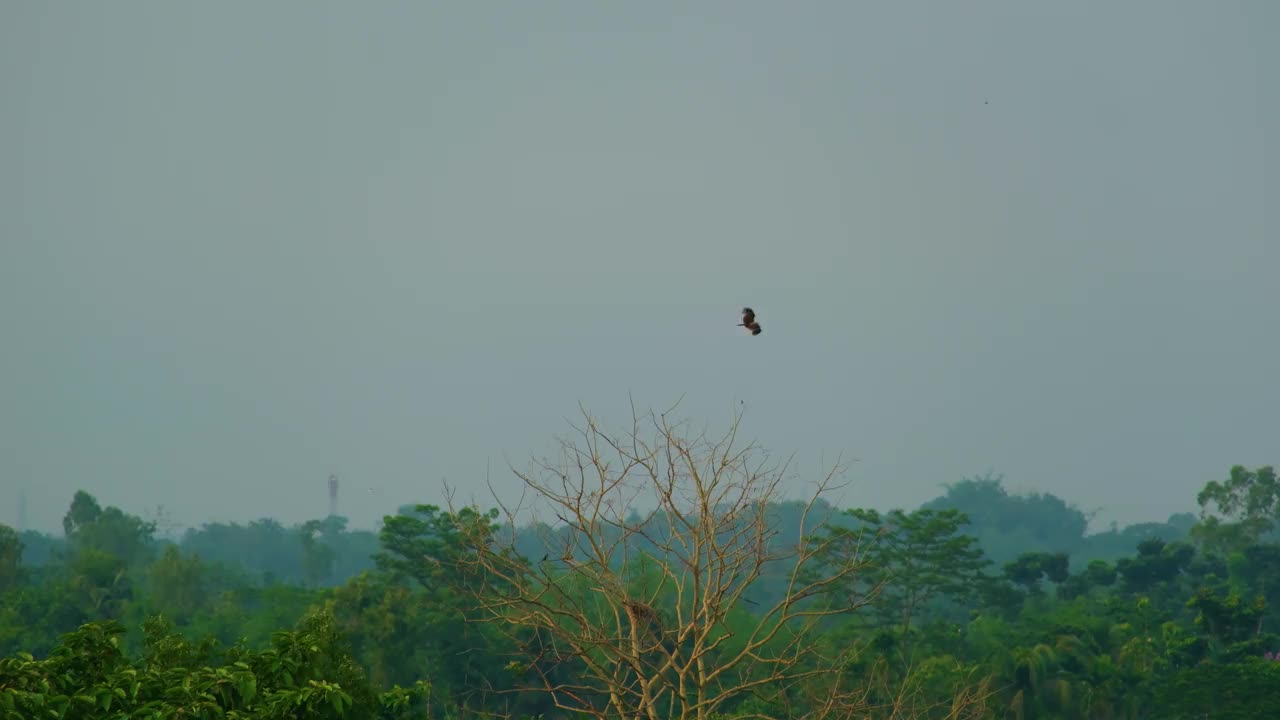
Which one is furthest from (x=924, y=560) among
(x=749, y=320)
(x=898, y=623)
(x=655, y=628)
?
(x=749, y=320)

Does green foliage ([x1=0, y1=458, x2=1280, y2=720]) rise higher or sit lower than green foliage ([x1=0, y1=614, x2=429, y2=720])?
higher

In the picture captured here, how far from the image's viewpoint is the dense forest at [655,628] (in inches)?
288

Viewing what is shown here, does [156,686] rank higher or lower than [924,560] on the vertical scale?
lower

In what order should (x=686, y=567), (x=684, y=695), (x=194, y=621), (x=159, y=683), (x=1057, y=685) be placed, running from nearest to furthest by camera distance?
(x=159, y=683)
(x=684, y=695)
(x=686, y=567)
(x=1057, y=685)
(x=194, y=621)

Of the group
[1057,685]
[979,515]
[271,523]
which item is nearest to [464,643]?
A: [1057,685]

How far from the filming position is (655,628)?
11.8 m

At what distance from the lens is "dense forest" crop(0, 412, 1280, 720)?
732cm

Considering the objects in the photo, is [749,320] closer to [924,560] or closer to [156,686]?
[156,686]

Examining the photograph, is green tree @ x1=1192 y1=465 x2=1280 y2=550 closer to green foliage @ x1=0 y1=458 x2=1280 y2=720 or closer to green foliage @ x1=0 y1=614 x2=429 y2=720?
green foliage @ x1=0 y1=458 x2=1280 y2=720

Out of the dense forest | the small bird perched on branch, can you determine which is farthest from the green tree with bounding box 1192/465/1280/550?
the small bird perched on branch

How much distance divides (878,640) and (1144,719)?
5505mm

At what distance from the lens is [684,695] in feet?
24.0

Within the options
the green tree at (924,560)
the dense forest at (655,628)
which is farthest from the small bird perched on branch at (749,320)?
the green tree at (924,560)

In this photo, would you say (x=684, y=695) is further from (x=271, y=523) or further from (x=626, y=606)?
(x=271, y=523)
